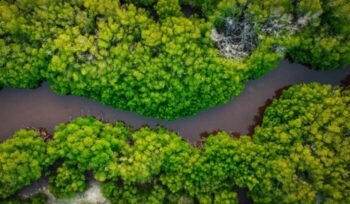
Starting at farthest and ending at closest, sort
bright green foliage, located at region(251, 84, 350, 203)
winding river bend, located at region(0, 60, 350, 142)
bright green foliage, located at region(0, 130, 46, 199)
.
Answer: winding river bend, located at region(0, 60, 350, 142) → bright green foliage, located at region(0, 130, 46, 199) → bright green foliage, located at region(251, 84, 350, 203)

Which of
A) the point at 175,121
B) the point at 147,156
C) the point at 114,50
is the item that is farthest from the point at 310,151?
the point at 114,50

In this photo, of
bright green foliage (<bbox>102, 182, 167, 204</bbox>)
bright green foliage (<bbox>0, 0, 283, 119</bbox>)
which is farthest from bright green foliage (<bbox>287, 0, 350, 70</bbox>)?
bright green foliage (<bbox>102, 182, 167, 204</bbox>)

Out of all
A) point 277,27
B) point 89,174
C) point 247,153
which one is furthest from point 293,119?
point 89,174

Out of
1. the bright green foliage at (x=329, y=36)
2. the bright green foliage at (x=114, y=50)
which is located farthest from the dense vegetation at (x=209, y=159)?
the bright green foliage at (x=114, y=50)

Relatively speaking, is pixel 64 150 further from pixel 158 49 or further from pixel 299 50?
pixel 299 50

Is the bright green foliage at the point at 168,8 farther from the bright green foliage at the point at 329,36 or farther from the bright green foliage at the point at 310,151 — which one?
the bright green foliage at the point at 310,151

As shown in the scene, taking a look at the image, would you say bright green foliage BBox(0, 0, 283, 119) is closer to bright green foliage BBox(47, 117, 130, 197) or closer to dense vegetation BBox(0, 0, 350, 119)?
dense vegetation BBox(0, 0, 350, 119)
